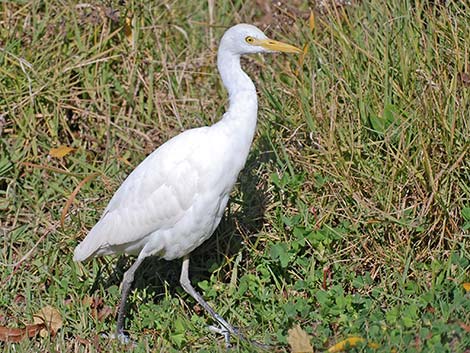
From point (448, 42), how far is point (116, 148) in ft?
7.05

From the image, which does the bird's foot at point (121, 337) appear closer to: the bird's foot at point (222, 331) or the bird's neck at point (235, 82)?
the bird's foot at point (222, 331)

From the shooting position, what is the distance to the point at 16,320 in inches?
198

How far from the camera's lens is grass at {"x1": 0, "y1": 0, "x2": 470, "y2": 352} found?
4684mm

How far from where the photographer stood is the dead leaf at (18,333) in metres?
4.87

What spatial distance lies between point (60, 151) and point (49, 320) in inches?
49.9

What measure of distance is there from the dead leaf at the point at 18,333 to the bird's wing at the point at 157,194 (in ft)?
1.44

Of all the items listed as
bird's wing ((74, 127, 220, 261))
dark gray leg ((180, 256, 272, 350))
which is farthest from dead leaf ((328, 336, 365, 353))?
bird's wing ((74, 127, 220, 261))

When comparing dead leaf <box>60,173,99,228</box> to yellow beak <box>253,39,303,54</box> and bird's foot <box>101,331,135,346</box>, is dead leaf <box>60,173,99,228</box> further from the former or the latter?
yellow beak <box>253,39,303,54</box>

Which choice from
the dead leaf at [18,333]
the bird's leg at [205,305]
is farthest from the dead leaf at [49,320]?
the bird's leg at [205,305]

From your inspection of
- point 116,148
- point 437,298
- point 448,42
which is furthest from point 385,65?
point 116,148

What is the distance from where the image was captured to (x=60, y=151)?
228 inches

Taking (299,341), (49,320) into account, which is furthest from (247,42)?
(49,320)

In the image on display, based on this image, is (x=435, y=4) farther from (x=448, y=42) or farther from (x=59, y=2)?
(x=59, y=2)

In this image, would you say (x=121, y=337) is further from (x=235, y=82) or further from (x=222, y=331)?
(x=235, y=82)
